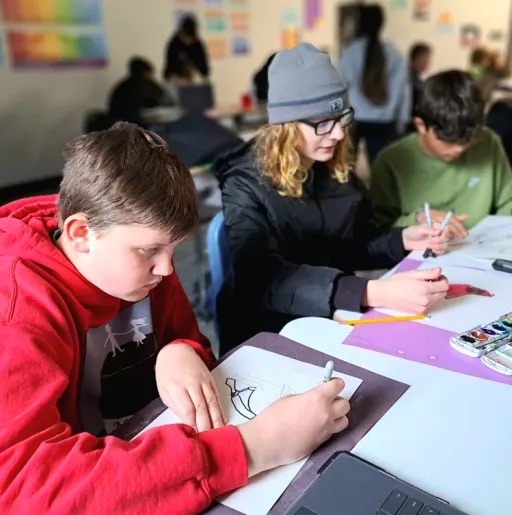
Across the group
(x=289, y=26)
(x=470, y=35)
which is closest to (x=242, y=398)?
(x=289, y=26)

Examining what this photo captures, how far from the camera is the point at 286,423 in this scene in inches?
26.8

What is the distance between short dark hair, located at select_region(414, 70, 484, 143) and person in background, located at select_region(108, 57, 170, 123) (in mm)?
3013

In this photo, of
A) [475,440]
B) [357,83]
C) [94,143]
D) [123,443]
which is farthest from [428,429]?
[357,83]

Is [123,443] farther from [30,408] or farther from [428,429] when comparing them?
[428,429]

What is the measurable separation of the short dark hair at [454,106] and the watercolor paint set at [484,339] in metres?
0.76

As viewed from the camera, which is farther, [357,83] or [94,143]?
[357,83]

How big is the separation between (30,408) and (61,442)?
0.05 m

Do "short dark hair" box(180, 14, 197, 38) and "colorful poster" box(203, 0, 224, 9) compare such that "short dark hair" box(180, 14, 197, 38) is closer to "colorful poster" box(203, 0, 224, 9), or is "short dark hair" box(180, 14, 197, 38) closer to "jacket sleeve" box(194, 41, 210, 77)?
"jacket sleeve" box(194, 41, 210, 77)

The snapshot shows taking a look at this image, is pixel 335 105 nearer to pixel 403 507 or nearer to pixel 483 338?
pixel 483 338

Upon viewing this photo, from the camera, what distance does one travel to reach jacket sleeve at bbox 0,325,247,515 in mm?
587

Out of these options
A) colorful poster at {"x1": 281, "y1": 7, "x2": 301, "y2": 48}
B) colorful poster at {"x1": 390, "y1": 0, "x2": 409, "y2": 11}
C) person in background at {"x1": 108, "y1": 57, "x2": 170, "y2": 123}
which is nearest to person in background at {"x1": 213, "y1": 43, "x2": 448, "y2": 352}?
person in background at {"x1": 108, "y1": 57, "x2": 170, "y2": 123}

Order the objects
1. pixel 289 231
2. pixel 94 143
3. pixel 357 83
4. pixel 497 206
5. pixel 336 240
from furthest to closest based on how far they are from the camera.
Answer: pixel 357 83
pixel 497 206
pixel 336 240
pixel 289 231
pixel 94 143

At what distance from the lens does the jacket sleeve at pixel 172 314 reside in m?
1.06

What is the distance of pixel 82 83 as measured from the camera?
15.3ft
